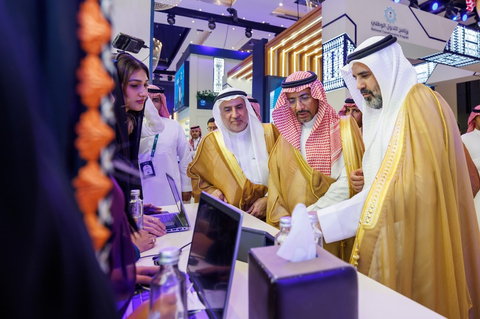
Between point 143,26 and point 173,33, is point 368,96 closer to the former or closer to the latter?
point 143,26

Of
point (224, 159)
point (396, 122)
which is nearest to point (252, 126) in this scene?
point (224, 159)

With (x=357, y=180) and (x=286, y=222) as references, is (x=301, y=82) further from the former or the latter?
(x=286, y=222)

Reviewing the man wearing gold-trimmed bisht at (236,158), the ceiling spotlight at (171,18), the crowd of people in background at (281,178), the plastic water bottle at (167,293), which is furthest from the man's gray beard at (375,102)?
the ceiling spotlight at (171,18)

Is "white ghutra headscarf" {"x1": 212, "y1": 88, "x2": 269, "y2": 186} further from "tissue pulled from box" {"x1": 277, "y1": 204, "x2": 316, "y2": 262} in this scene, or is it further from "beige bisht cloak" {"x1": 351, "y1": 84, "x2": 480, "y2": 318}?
"tissue pulled from box" {"x1": 277, "y1": 204, "x2": 316, "y2": 262}

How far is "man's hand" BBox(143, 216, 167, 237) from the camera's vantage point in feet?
5.08

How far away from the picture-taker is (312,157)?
2234mm

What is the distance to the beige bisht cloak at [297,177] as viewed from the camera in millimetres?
Answer: 2086

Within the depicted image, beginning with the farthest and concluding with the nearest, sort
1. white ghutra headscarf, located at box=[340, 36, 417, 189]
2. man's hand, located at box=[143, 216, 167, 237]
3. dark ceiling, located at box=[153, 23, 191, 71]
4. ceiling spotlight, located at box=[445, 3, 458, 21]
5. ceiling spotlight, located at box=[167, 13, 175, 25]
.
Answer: dark ceiling, located at box=[153, 23, 191, 71]
ceiling spotlight, located at box=[167, 13, 175, 25]
ceiling spotlight, located at box=[445, 3, 458, 21]
white ghutra headscarf, located at box=[340, 36, 417, 189]
man's hand, located at box=[143, 216, 167, 237]

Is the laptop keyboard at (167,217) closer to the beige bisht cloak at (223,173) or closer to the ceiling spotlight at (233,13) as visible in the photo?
the beige bisht cloak at (223,173)

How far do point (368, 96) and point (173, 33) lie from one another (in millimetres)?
11610

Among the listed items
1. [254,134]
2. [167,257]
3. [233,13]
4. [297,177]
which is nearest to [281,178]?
[297,177]

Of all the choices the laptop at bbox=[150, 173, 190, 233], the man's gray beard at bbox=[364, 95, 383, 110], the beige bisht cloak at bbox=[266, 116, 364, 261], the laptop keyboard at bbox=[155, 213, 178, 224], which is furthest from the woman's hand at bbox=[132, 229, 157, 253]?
the man's gray beard at bbox=[364, 95, 383, 110]

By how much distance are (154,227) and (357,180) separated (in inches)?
50.9

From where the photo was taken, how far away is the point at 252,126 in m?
2.75
